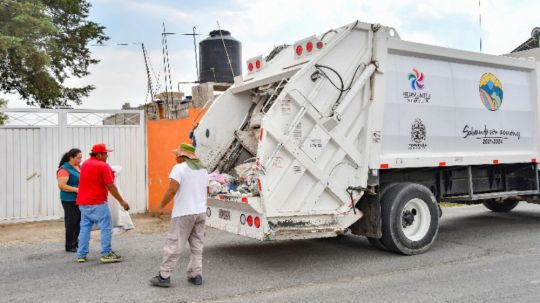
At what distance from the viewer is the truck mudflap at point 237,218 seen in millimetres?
5511

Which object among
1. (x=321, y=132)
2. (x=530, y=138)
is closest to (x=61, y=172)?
(x=321, y=132)

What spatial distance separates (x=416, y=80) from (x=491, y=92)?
1.63m

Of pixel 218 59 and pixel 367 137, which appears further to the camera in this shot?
pixel 218 59

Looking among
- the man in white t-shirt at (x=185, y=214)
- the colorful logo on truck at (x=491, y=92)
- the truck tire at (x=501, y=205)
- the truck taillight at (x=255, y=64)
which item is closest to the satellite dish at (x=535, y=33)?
the truck tire at (x=501, y=205)

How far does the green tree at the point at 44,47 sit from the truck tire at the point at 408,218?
371 inches

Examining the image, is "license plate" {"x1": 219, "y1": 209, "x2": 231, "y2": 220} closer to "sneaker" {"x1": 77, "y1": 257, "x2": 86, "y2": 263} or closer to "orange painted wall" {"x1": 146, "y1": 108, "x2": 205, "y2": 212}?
"sneaker" {"x1": 77, "y1": 257, "x2": 86, "y2": 263}

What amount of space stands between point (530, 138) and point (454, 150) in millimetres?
1885

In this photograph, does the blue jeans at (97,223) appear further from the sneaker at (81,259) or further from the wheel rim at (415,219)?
the wheel rim at (415,219)

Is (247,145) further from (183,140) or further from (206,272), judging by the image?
(183,140)

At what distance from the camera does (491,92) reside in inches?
302

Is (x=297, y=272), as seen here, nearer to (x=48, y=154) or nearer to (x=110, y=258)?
(x=110, y=258)

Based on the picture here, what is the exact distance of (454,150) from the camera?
719 cm

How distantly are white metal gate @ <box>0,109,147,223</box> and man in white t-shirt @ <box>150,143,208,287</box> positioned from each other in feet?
17.8

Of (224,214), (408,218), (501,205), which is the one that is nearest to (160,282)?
(224,214)
